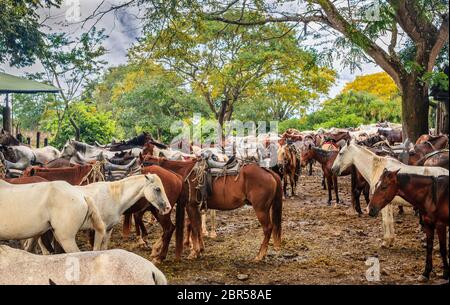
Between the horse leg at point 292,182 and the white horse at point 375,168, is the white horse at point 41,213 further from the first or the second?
the horse leg at point 292,182

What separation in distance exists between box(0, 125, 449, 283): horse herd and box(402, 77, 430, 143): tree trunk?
0.90 meters

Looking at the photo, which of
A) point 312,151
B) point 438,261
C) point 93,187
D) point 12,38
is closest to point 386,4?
point 312,151

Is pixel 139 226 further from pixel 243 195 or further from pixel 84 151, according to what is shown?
pixel 84 151

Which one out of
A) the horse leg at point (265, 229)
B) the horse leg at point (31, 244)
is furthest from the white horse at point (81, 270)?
the horse leg at point (265, 229)

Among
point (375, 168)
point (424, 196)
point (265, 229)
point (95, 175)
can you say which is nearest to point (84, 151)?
point (95, 175)

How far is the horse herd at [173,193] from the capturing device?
5.18m

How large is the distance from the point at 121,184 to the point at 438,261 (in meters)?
4.57

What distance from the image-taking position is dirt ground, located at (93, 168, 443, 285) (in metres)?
6.39

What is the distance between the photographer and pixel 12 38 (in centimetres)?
1725

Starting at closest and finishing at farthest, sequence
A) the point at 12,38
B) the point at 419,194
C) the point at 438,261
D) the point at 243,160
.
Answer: the point at 419,194 < the point at 438,261 < the point at 243,160 < the point at 12,38

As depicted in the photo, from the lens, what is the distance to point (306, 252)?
7.87m

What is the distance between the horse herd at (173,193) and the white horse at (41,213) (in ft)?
0.03

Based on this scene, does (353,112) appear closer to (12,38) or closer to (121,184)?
(12,38)
